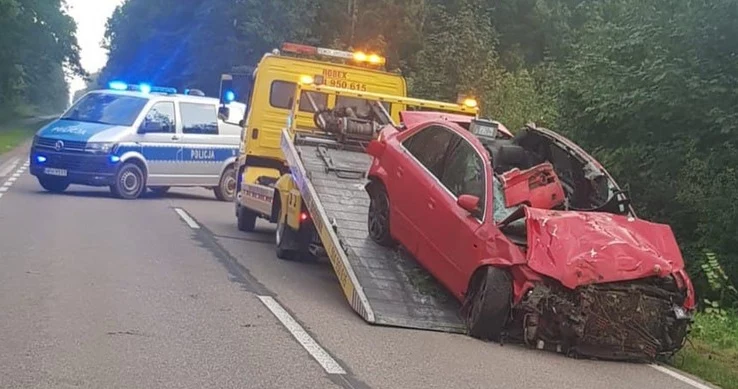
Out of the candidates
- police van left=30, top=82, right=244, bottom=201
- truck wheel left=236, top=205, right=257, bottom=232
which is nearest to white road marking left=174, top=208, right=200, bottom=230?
truck wheel left=236, top=205, right=257, bottom=232

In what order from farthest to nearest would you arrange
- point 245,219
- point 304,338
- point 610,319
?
1. point 245,219
2. point 610,319
3. point 304,338

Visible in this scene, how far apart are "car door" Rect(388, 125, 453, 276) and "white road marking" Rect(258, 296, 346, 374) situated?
1.48 metres

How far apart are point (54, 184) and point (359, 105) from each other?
8351mm

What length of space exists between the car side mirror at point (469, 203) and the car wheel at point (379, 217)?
1870 millimetres

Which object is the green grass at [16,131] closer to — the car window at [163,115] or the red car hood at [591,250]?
the car window at [163,115]

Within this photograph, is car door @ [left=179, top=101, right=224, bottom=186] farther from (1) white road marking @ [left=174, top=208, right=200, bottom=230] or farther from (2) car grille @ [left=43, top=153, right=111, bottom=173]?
(1) white road marking @ [left=174, top=208, right=200, bottom=230]

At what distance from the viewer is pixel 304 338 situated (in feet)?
28.2

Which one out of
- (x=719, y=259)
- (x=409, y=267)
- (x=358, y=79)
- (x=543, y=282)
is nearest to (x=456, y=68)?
(x=358, y=79)

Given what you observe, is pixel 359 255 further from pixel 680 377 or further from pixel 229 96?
pixel 229 96

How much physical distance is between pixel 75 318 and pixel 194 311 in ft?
3.55

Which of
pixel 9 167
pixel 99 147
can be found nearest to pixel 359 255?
pixel 99 147

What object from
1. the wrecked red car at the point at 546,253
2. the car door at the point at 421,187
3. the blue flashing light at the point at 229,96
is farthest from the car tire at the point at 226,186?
the wrecked red car at the point at 546,253

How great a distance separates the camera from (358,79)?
16.7 m

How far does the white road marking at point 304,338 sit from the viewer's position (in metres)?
7.69
